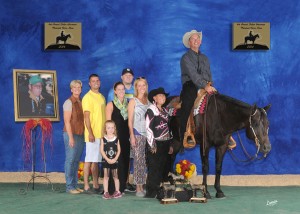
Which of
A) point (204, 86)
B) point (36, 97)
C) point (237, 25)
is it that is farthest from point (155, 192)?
point (237, 25)

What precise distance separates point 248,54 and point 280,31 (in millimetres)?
631

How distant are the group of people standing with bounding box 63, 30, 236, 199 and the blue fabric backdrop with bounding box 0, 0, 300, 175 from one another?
3.66ft

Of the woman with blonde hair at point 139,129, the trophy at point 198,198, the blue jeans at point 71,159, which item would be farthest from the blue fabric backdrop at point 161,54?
the trophy at point 198,198

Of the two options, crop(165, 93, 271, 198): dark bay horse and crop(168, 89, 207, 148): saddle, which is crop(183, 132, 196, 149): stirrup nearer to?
crop(168, 89, 207, 148): saddle

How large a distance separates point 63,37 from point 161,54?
159 centimetres

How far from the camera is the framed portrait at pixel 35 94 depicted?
776cm

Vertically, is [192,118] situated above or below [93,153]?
above

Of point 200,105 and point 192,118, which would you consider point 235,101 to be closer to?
point 200,105

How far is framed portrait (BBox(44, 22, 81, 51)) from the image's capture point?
801 cm

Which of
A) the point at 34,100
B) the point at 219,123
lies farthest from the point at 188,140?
the point at 34,100

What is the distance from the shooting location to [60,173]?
7.99m

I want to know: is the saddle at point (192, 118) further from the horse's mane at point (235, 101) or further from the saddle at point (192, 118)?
the horse's mane at point (235, 101)

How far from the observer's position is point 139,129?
6637 millimetres

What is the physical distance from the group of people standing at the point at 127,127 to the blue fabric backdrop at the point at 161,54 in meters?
1.11
